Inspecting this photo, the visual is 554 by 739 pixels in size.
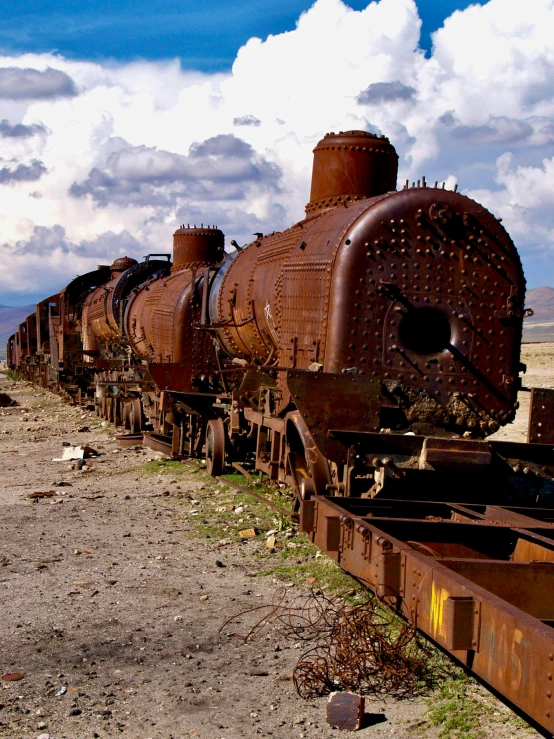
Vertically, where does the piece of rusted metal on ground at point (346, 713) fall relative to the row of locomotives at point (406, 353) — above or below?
below

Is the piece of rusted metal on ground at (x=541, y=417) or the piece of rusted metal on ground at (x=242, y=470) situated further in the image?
the piece of rusted metal on ground at (x=242, y=470)

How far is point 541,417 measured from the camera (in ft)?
23.6

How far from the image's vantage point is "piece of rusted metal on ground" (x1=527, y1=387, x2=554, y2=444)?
7180 millimetres

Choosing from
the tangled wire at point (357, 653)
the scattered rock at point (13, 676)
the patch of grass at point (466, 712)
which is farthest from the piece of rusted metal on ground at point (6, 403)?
the patch of grass at point (466, 712)

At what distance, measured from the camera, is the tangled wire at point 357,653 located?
4727mm

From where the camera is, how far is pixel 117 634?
564 cm

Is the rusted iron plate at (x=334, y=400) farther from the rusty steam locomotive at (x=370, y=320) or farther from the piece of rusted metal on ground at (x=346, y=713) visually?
the piece of rusted metal on ground at (x=346, y=713)

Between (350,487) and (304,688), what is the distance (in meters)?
2.39

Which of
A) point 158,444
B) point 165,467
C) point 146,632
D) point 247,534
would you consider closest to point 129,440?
point 158,444

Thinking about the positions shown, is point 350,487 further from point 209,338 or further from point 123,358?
point 123,358

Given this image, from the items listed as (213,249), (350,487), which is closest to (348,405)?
(350,487)

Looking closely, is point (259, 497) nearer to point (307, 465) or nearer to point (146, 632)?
point (307, 465)

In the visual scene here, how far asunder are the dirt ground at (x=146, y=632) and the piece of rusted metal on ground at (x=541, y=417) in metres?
2.25

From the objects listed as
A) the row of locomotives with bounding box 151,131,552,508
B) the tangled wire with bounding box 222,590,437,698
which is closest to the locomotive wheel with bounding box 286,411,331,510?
the row of locomotives with bounding box 151,131,552,508
